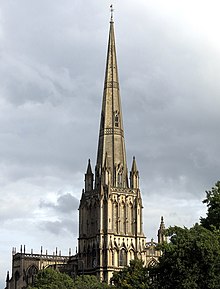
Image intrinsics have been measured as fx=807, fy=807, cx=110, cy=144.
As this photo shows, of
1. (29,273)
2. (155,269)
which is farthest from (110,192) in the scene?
(155,269)

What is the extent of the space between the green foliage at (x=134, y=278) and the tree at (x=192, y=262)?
6.77 m

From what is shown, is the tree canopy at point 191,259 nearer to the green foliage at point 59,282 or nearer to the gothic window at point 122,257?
the green foliage at point 59,282

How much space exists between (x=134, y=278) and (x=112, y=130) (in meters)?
61.8

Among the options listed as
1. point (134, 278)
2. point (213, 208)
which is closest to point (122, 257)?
point (134, 278)

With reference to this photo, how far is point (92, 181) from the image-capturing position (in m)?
151

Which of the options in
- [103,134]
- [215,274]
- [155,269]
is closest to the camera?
[215,274]

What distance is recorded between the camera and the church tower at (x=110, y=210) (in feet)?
469

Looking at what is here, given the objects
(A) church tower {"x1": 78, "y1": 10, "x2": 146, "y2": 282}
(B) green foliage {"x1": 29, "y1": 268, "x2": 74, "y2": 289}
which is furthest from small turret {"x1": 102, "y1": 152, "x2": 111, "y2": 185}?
(B) green foliage {"x1": 29, "y1": 268, "x2": 74, "y2": 289}

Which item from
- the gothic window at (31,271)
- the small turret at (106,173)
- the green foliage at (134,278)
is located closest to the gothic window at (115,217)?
the small turret at (106,173)

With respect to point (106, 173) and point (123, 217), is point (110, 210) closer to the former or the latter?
point (123, 217)

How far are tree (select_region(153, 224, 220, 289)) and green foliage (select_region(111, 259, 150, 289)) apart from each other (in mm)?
6772

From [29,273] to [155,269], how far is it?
7830 centimetres

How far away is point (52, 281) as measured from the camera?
11856cm

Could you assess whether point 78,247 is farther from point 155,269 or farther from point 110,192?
point 155,269
